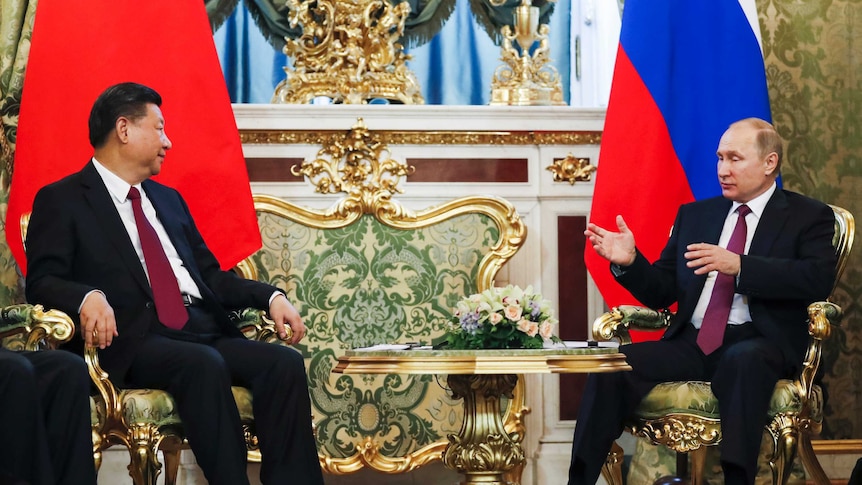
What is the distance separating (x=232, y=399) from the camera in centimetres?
271

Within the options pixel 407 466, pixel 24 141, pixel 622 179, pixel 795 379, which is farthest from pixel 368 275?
pixel 795 379

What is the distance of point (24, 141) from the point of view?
11.3 feet

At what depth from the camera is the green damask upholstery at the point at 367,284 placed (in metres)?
3.79

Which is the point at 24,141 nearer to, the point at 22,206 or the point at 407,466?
the point at 22,206

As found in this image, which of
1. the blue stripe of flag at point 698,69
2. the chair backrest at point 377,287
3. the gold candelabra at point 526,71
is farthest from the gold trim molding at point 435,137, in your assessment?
the blue stripe of flag at point 698,69

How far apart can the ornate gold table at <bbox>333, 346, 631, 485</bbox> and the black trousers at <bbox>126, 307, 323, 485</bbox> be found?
0.76 feet

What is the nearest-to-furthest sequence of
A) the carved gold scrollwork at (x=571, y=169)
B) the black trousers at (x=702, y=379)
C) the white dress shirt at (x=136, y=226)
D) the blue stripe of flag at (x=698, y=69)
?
1. the black trousers at (x=702, y=379)
2. the white dress shirt at (x=136, y=226)
3. the blue stripe of flag at (x=698, y=69)
4. the carved gold scrollwork at (x=571, y=169)

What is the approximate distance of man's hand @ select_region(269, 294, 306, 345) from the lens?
2.97 meters

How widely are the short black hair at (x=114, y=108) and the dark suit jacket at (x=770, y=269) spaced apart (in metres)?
1.42

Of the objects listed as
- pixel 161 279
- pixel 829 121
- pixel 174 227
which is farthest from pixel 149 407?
pixel 829 121

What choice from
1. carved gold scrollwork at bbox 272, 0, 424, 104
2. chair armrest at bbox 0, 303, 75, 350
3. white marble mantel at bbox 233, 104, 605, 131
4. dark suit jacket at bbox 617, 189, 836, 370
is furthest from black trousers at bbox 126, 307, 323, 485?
carved gold scrollwork at bbox 272, 0, 424, 104

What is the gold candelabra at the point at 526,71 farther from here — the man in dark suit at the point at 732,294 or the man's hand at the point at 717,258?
the man's hand at the point at 717,258

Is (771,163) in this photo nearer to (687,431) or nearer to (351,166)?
(687,431)

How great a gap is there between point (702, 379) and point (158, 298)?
151cm
